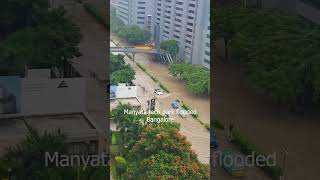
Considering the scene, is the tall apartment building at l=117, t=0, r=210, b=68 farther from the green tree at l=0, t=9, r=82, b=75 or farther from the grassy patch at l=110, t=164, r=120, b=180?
the grassy patch at l=110, t=164, r=120, b=180

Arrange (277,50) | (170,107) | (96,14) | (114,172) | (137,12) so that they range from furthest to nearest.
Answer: (277,50) < (96,14) < (114,172) < (170,107) < (137,12)

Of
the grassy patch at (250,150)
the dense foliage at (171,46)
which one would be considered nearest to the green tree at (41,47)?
the dense foliage at (171,46)

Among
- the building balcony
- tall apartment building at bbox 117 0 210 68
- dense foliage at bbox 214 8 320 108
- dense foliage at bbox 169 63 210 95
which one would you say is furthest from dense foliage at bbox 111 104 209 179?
the building balcony

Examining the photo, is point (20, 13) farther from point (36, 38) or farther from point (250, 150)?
point (250, 150)

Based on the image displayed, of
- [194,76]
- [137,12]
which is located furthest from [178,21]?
[194,76]

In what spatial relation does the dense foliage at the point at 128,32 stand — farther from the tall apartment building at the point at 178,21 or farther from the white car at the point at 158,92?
the white car at the point at 158,92

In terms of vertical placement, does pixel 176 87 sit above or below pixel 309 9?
below
